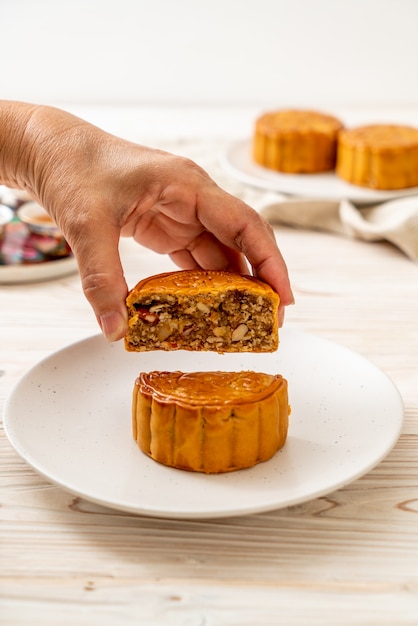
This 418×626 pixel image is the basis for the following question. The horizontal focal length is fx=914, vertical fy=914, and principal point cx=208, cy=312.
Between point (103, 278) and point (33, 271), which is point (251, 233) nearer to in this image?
point (103, 278)

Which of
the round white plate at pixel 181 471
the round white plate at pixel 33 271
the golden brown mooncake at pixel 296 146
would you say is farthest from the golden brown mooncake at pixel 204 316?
the golden brown mooncake at pixel 296 146

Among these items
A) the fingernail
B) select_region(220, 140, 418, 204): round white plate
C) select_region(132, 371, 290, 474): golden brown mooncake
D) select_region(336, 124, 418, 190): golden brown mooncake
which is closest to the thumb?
the fingernail

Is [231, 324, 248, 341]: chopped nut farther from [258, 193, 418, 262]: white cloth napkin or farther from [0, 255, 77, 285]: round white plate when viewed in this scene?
[258, 193, 418, 262]: white cloth napkin

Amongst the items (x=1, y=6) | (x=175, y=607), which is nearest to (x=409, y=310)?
(x=175, y=607)

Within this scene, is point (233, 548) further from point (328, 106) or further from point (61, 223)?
point (328, 106)

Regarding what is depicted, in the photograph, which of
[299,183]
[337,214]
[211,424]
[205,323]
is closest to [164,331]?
[205,323]
